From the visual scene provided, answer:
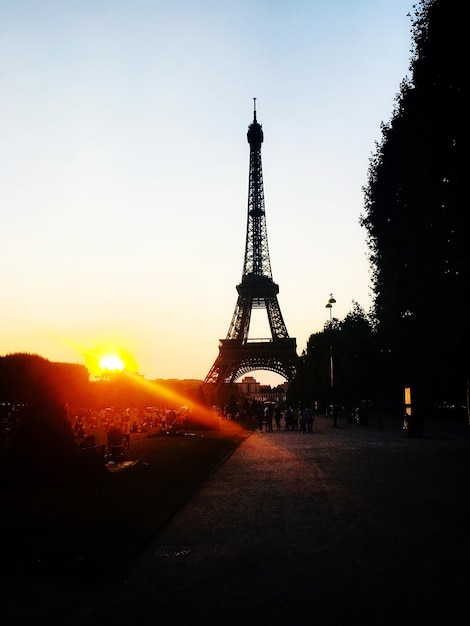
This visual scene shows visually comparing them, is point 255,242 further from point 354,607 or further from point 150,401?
point 354,607

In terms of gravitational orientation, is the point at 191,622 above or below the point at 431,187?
below

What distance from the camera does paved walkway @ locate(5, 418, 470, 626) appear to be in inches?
219

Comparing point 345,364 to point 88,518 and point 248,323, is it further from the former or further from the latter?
point 88,518

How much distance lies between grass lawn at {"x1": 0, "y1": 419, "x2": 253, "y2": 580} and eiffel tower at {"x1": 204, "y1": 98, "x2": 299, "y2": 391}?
6778cm

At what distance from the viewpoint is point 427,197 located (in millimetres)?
20266

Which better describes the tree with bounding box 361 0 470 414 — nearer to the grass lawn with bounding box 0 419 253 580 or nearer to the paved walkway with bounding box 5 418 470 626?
the paved walkway with bounding box 5 418 470 626

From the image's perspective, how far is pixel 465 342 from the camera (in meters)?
24.6

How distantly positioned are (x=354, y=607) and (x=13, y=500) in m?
8.24

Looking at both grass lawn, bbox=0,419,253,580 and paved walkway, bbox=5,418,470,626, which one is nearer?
paved walkway, bbox=5,418,470,626

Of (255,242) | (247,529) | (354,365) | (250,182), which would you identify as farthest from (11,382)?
→ (247,529)

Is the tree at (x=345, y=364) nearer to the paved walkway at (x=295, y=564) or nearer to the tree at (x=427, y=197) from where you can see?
the tree at (x=427, y=197)

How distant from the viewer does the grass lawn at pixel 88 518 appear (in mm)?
6984

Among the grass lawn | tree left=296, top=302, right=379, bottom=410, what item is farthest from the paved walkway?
tree left=296, top=302, right=379, bottom=410

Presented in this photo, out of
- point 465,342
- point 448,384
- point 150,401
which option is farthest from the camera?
point 150,401
